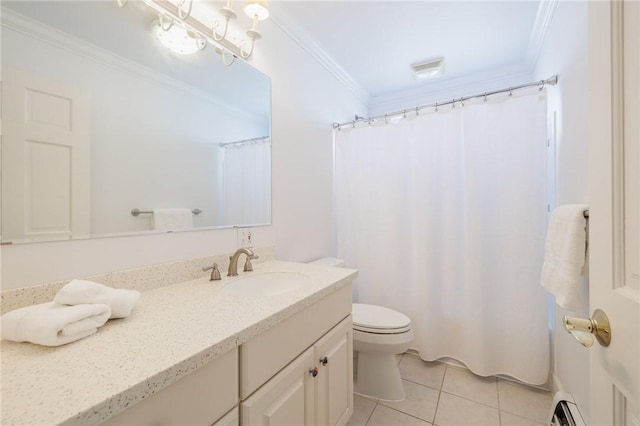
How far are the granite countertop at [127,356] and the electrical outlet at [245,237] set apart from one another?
19.6 inches

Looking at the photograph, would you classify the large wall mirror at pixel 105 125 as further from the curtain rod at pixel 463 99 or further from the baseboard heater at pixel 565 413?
the baseboard heater at pixel 565 413

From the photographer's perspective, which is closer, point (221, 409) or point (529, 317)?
point (221, 409)

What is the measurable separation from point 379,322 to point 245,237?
95cm

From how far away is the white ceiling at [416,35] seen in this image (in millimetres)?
1578

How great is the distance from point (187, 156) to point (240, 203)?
0.36 meters

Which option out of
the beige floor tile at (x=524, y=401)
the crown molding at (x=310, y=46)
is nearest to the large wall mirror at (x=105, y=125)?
the crown molding at (x=310, y=46)

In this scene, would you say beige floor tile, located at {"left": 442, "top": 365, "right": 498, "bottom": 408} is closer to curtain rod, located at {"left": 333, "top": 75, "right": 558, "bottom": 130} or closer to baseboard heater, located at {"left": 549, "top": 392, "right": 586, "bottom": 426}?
baseboard heater, located at {"left": 549, "top": 392, "right": 586, "bottom": 426}

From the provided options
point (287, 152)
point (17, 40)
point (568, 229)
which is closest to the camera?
point (17, 40)

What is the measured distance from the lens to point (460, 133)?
179cm

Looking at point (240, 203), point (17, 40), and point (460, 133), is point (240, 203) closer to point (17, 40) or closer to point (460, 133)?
point (17, 40)

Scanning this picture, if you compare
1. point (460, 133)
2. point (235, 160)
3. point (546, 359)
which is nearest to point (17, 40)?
point (235, 160)

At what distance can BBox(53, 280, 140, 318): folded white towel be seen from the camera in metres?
0.65

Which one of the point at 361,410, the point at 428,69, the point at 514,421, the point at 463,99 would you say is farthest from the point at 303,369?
the point at 428,69

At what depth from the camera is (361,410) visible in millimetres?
1487
